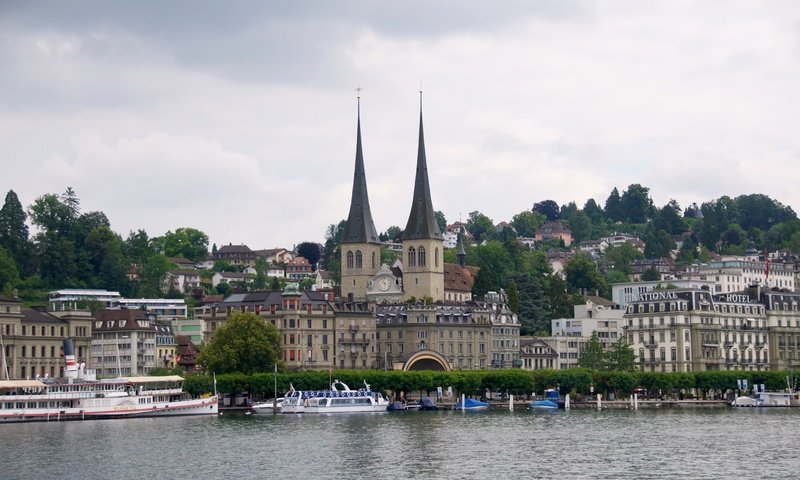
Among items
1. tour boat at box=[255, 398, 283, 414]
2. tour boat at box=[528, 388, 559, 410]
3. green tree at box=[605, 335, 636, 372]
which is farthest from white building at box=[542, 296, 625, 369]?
tour boat at box=[255, 398, 283, 414]

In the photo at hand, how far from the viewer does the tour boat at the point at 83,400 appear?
12000 cm

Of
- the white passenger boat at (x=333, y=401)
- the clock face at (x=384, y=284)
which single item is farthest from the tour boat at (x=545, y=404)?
the clock face at (x=384, y=284)

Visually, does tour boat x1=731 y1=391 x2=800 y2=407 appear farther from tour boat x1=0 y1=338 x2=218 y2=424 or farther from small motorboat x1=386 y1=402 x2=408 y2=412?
tour boat x1=0 y1=338 x2=218 y2=424

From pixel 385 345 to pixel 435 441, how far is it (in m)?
66.9

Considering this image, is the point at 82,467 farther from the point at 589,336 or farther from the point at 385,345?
the point at 589,336

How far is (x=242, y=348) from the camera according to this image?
13900 centimetres

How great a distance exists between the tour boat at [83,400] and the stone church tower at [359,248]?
5087cm

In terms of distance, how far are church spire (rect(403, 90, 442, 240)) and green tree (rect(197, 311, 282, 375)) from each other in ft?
128

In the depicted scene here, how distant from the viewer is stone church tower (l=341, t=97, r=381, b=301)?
177 metres

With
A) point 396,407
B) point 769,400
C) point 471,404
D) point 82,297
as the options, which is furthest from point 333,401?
point 82,297

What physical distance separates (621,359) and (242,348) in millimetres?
41235

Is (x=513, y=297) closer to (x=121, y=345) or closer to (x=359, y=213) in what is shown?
(x=359, y=213)

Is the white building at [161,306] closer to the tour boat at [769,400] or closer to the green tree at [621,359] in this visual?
the green tree at [621,359]

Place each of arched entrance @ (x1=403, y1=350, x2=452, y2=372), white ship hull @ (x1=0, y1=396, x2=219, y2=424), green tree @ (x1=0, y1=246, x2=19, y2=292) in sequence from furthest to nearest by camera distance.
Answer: green tree @ (x1=0, y1=246, x2=19, y2=292), arched entrance @ (x1=403, y1=350, x2=452, y2=372), white ship hull @ (x1=0, y1=396, x2=219, y2=424)
